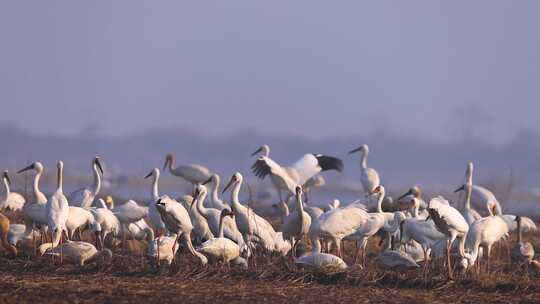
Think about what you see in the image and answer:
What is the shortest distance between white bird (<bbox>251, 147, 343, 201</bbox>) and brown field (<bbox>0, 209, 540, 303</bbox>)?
4324 millimetres

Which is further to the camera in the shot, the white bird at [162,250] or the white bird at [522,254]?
the white bird at [522,254]

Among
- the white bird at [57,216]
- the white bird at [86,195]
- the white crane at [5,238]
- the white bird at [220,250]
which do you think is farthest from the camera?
the white bird at [86,195]

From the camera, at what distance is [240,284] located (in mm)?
9953

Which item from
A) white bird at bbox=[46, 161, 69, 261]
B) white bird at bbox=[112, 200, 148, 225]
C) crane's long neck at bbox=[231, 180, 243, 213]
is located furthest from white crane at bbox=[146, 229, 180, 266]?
white bird at bbox=[112, 200, 148, 225]

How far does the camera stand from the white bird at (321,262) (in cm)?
1048

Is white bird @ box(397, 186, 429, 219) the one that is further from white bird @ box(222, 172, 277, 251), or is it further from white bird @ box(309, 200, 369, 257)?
white bird @ box(222, 172, 277, 251)

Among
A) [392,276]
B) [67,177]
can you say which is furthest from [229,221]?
[67,177]

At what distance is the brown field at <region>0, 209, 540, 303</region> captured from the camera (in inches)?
360

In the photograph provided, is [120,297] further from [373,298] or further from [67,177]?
[67,177]

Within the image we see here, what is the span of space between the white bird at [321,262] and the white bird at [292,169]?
4.72m

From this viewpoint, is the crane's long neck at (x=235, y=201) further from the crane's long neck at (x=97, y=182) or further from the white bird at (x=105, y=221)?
the crane's long neck at (x=97, y=182)

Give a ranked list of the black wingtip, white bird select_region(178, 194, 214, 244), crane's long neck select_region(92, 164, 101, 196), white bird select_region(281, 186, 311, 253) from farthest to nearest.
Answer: the black wingtip → crane's long neck select_region(92, 164, 101, 196) → white bird select_region(178, 194, 214, 244) → white bird select_region(281, 186, 311, 253)

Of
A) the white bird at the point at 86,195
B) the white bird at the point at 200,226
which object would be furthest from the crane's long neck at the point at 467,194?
the white bird at the point at 86,195

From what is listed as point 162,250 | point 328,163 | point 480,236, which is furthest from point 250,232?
point 328,163
